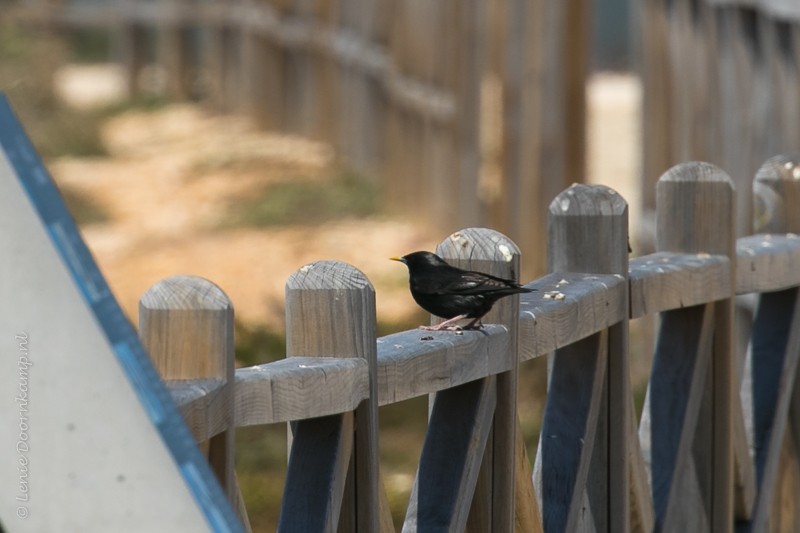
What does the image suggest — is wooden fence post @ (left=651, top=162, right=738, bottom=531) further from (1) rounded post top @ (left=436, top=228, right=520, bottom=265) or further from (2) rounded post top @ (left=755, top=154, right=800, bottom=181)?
(1) rounded post top @ (left=436, top=228, right=520, bottom=265)

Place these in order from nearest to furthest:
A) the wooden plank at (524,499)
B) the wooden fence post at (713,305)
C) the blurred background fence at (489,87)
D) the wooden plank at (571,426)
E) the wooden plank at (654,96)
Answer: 1. the wooden plank at (524,499)
2. the wooden plank at (571,426)
3. the wooden fence post at (713,305)
4. the blurred background fence at (489,87)
5. the wooden plank at (654,96)

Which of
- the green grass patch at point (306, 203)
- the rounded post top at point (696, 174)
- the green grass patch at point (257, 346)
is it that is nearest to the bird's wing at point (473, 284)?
the rounded post top at point (696, 174)

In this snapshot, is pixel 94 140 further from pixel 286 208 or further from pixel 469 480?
pixel 469 480

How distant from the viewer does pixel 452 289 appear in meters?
2.36

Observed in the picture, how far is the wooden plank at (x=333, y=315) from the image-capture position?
212 centimetres

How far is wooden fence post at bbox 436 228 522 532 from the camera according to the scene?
2.45m

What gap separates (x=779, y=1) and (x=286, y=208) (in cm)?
820

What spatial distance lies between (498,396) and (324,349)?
0.46 metres

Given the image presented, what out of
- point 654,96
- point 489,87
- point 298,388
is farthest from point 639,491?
point 489,87

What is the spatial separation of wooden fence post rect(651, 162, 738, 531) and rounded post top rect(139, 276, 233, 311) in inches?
58.1

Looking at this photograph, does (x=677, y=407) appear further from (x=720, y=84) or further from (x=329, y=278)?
(x=720, y=84)

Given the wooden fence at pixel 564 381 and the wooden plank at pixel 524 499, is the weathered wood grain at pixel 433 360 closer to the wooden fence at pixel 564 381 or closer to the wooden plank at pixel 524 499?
the wooden fence at pixel 564 381

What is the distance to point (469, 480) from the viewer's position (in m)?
2.37

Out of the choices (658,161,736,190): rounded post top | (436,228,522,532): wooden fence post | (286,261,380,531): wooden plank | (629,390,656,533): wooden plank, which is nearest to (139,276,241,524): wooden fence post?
(286,261,380,531): wooden plank
